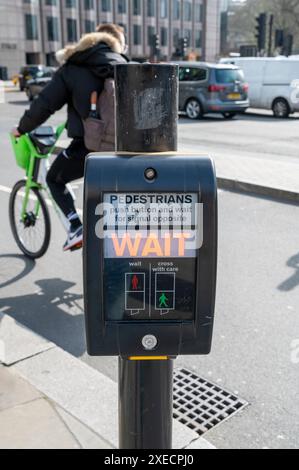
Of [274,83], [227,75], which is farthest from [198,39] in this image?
[227,75]

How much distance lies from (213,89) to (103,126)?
1326cm

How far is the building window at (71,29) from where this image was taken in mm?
58250

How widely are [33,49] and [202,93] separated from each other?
43.6m

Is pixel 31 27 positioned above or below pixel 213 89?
above

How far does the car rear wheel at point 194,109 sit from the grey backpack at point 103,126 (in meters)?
13.3

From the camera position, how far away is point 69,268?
4.74 metres

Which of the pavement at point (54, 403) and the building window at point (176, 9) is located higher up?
the building window at point (176, 9)

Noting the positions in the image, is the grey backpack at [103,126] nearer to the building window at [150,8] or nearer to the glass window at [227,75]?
the glass window at [227,75]

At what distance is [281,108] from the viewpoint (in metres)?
17.3

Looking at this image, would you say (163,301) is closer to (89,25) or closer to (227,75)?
(227,75)

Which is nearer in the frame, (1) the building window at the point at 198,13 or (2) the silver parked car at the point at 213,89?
(2) the silver parked car at the point at 213,89

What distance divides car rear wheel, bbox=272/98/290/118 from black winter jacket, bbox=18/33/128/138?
45.9 feet

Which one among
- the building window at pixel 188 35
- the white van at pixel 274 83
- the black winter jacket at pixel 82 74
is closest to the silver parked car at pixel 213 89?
the white van at pixel 274 83

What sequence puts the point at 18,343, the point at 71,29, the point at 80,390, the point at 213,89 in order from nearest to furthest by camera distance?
the point at 80,390 < the point at 18,343 < the point at 213,89 < the point at 71,29
